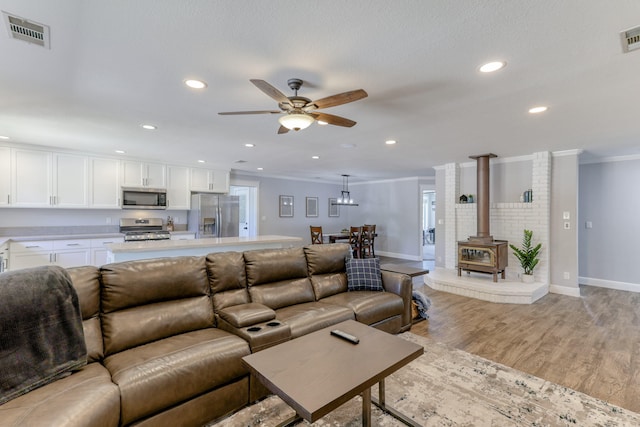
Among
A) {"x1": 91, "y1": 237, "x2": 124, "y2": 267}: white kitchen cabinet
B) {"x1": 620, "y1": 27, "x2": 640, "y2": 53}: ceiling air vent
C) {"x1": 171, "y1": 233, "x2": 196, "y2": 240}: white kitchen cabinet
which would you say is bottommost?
{"x1": 91, "y1": 237, "x2": 124, "y2": 267}: white kitchen cabinet

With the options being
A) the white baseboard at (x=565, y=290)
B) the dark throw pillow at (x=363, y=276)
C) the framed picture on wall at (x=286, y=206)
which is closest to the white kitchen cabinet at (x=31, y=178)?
the framed picture on wall at (x=286, y=206)

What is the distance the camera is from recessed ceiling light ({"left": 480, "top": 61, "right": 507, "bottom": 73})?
208cm

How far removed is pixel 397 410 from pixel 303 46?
2.46m

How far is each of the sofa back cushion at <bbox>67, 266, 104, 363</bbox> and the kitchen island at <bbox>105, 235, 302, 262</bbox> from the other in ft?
3.71

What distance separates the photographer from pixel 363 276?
343 centimetres

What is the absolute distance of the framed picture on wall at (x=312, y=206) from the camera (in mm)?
9000

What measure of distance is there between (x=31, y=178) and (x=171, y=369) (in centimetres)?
495

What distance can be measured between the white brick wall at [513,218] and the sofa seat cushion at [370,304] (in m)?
3.28

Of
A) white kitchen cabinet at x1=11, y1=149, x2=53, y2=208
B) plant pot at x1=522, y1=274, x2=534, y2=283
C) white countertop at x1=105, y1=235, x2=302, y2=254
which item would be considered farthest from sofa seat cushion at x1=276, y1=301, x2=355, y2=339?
white kitchen cabinet at x1=11, y1=149, x2=53, y2=208

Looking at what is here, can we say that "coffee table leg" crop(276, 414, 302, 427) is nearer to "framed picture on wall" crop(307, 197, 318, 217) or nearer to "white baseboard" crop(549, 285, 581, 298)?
"white baseboard" crop(549, 285, 581, 298)

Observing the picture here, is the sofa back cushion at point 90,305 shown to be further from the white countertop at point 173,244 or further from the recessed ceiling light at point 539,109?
the recessed ceiling light at point 539,109

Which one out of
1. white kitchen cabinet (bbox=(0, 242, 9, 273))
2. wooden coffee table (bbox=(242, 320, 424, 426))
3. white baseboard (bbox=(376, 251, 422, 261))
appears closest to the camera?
wooden coffee table (bbox=(242, 320, 424, 426))

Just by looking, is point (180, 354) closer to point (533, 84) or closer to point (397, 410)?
point (397, 410)

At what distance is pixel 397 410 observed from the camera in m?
A: 1.98
